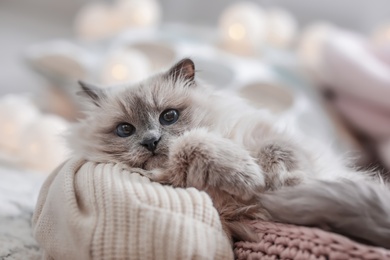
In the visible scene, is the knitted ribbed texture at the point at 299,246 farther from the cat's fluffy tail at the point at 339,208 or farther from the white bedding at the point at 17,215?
the white bedding at the point at 17,215

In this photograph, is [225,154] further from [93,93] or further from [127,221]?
[93,93]

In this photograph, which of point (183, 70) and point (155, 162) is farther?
point (183, 70)

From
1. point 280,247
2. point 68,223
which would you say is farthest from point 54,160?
point 280,247

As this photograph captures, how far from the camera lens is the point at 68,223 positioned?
67cm

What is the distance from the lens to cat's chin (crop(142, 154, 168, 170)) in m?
0.79

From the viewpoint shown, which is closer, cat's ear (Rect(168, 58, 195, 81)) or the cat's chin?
the cat's chin

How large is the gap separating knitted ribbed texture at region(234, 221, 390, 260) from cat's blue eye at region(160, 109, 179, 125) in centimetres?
23

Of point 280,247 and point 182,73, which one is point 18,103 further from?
point 280,247

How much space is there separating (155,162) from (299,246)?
262 mm

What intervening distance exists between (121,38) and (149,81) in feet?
3.66

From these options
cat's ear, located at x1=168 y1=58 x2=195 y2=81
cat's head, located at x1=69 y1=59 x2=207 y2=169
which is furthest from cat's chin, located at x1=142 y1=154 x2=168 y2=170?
cat's ear, located at x1=168 y1=58 x2=195 y2=81

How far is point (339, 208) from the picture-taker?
2.16 ft

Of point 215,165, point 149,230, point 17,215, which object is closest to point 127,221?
point 149,230

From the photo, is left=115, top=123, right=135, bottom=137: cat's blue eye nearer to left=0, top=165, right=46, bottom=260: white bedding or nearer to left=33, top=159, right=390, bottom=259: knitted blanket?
left=33, top=159, right=390, bottom=259: knitted blanket
